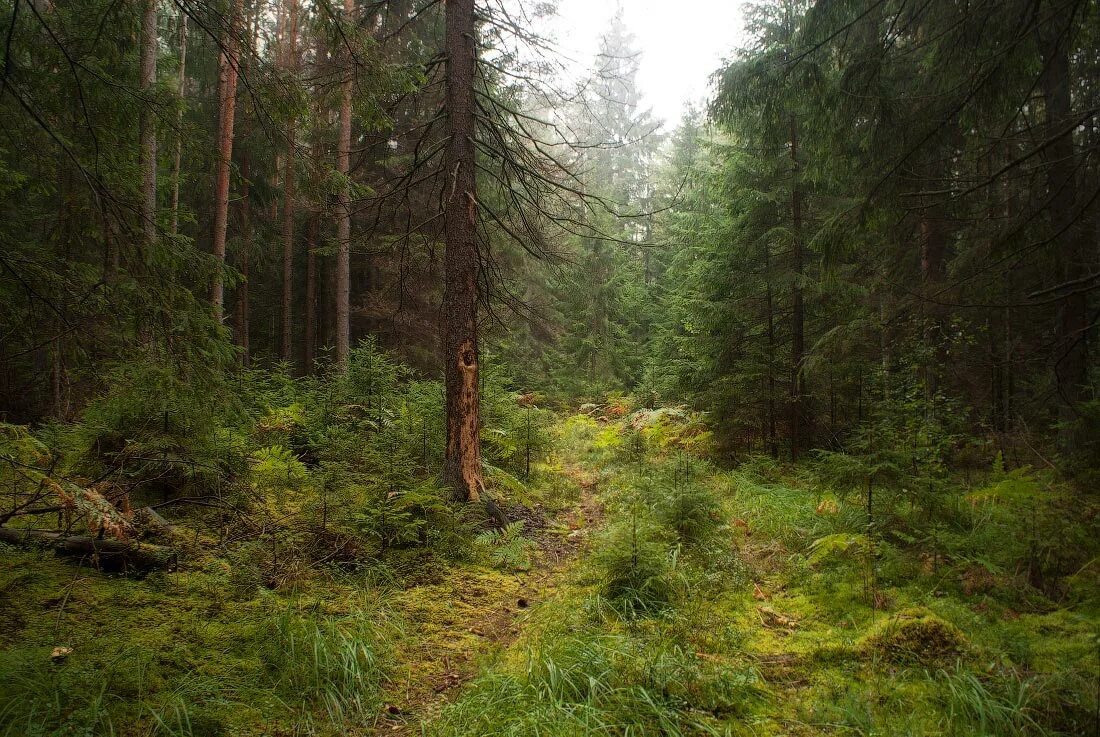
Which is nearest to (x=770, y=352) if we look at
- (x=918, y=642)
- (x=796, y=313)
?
(x=796, y=313)

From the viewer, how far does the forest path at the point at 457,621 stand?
3.41 metres

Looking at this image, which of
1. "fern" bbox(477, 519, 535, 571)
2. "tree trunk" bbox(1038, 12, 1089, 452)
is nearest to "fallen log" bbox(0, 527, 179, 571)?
"fern" bbox(477, 519, 535, 571)

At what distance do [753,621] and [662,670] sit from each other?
1619mm

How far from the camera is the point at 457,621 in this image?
4508 mm

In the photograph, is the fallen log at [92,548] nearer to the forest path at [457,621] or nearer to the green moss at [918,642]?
the forest path at [457,621]

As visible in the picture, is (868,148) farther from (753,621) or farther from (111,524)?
(111,524)

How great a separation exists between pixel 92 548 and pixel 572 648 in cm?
371

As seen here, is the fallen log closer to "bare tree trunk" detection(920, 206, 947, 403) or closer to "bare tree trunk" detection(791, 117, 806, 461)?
"bare tree trunk" detection(920, 206, 947, 403)

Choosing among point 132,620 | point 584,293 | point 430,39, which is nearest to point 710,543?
point 132,620

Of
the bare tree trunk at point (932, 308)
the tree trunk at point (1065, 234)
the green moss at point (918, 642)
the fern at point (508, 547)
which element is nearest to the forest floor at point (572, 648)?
the green moss at point (918, 642)

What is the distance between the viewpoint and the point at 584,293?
23250 mm

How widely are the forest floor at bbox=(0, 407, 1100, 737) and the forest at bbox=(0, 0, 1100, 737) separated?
0.09 ft

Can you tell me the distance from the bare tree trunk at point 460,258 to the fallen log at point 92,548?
3307 millimetres

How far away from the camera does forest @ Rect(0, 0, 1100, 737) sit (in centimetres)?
313
